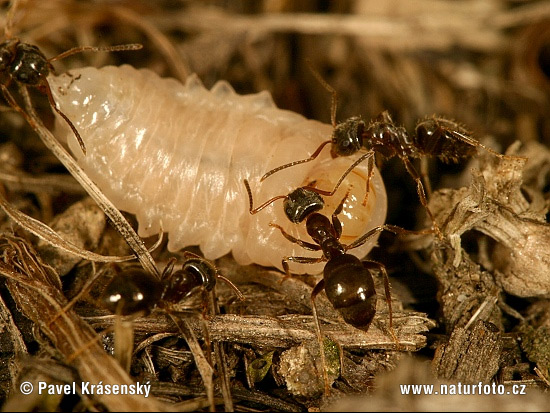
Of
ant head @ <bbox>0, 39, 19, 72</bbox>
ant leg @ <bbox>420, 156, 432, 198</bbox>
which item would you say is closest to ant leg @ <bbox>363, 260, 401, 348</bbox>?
ant leg @ <bbox>420, 156, 432, 198</bbox>

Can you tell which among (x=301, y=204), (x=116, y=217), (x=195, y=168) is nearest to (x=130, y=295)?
(x=116, y=217)

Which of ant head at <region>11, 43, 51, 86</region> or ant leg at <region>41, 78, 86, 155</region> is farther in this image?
ant head at <region>11, 43, 51, 86</region>

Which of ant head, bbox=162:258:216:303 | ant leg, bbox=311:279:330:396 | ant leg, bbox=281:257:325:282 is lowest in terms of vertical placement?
ant leg, bbox=311:279:330:396

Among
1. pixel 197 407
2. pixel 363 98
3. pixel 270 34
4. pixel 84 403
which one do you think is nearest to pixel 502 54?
pixel 363 98

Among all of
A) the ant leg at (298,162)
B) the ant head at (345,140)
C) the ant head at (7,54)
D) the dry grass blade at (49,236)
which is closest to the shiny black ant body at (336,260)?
the ant leg at (298,162)

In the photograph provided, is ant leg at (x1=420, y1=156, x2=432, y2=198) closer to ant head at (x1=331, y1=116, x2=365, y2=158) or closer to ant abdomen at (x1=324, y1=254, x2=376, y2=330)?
ant head at (x1=331, y1=116, x2=365, y2=158)

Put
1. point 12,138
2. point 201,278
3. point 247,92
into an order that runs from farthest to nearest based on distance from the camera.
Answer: point 247,92, point 12,138, point 201,278

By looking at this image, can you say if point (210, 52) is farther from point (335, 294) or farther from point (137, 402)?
point (137, 402)
